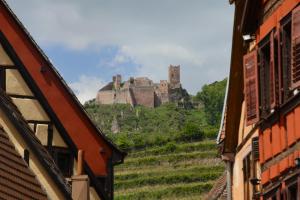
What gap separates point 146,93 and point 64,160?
17627cm

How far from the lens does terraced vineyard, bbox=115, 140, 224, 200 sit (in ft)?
365

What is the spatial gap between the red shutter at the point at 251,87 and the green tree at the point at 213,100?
145270 mm

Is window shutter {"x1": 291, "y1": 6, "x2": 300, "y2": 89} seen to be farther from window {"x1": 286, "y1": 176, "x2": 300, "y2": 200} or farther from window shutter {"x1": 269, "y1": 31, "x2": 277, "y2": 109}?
window shutter {"x1": 269, "y1": 31, "x2": 277, "y2": 109}

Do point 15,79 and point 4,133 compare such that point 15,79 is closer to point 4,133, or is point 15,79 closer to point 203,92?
point 4,133

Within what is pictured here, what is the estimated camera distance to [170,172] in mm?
119250


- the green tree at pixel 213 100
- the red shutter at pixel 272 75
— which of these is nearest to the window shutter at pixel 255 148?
the red shutter at pixel 272 75

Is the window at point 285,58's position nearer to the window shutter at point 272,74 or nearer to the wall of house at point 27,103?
the window shutter at point 272,74

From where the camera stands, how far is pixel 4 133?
11586mm

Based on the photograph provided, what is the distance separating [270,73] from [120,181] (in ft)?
346

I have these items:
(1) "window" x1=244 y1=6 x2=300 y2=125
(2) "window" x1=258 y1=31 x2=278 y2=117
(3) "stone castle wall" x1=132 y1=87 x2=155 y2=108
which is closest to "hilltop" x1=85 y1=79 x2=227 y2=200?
(3) "stone castle wall" x1=132 y1=87 x2=155 y2=108

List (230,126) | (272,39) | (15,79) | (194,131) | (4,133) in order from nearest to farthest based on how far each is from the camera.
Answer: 1. (4,133)
2. (272,39)
3. (15,79)
4. (230,126)
5. (194,131)

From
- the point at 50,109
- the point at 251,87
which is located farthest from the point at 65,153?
the point at 251,87

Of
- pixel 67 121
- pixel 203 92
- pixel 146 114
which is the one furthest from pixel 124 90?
pixel 67 121

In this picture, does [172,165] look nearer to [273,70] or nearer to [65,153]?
[65,153]
